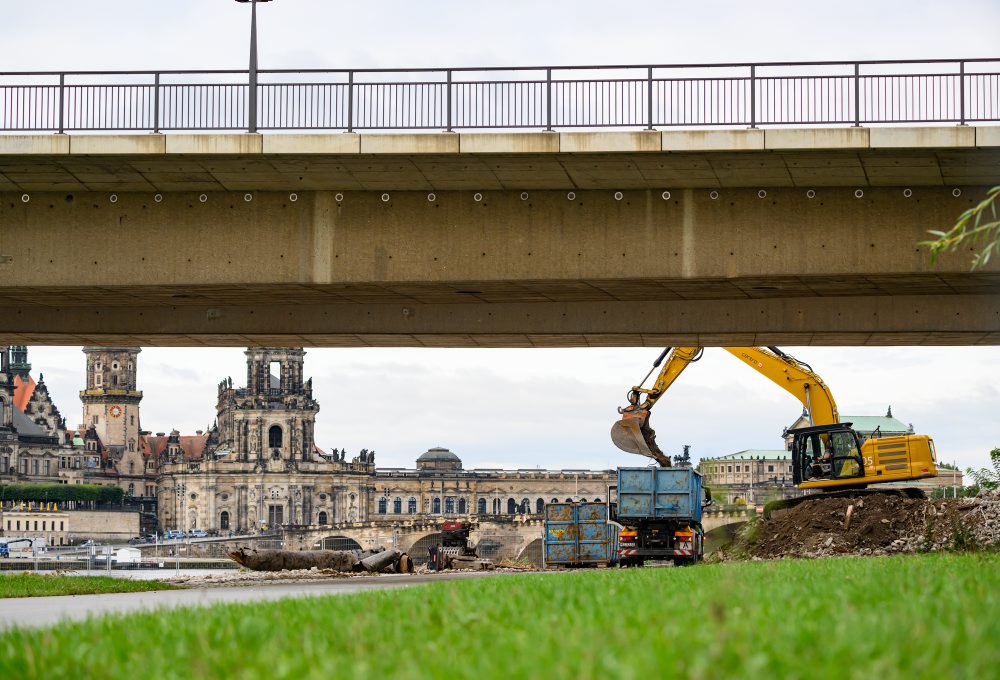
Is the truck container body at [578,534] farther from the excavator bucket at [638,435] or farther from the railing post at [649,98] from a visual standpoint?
the railing post at [649,98]

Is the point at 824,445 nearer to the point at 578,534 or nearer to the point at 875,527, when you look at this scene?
the point at 875,527

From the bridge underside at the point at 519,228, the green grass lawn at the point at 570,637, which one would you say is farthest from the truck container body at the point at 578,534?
the green grass lawn at the point at 570,637

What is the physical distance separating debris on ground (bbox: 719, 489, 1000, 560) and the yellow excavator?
1.27 meters

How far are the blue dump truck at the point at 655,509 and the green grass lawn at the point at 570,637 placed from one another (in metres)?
28.8

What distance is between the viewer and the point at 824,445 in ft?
142

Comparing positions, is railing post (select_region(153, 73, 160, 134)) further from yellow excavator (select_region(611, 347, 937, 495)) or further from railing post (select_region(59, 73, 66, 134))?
yellow excavator (select_region(611, 347, 937, 495))

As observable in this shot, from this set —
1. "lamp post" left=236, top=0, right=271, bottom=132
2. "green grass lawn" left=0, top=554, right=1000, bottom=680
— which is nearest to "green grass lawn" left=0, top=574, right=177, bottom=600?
"lamp post" left=236, top=0, right=271, bottom=132

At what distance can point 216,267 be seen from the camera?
2838 cm

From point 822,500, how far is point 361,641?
34.1 m

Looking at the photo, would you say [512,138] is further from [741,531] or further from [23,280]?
[741,531]

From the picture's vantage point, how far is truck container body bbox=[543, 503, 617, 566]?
162 ft

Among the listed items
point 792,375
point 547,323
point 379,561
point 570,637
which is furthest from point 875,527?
point 570,637

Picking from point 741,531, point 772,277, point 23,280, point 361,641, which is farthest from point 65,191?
point 741,531

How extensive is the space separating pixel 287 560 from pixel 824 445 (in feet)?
58.2
